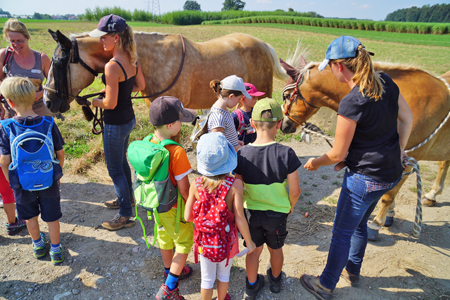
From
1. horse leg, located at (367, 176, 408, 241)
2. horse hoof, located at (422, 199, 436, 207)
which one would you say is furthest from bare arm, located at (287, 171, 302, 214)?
horse hoof, located at (422, 199, 436, 207)

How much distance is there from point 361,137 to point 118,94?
7.84 feet

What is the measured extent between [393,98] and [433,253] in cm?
230

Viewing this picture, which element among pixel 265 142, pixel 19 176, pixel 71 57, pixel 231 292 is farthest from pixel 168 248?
pixel 71 57

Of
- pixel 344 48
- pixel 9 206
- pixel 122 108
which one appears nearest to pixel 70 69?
pixel 122 108

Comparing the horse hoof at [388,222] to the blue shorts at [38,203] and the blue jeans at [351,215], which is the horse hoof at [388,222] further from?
the blue shorts at [38,203]

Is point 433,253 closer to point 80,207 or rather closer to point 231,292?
point 231,292

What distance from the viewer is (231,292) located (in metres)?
2.62

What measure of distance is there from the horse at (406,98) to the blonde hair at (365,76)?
1.16 m

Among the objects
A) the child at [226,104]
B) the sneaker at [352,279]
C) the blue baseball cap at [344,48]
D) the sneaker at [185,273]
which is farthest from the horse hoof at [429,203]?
the sneaker at [185,273]

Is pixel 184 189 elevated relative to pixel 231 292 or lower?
elevated

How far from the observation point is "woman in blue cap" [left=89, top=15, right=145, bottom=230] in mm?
2688

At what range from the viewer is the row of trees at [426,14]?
81438mm

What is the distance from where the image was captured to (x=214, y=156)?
185cm

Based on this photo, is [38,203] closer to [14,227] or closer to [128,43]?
[14,227]
